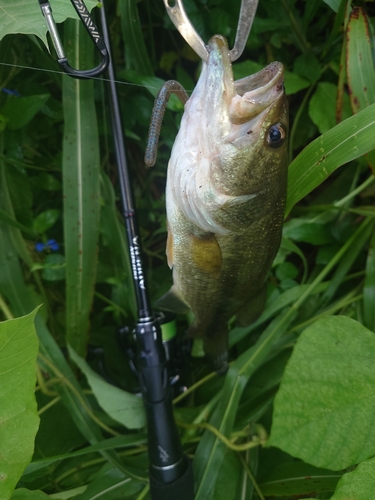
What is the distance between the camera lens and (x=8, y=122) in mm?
1257

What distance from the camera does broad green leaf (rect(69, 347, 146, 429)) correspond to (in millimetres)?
1265

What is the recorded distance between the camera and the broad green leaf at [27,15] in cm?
80

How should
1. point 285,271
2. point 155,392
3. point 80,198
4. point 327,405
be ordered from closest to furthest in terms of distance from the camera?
point 327,405 → point 155,392 → point 80,198 → point 285,271

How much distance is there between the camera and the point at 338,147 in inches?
39.9

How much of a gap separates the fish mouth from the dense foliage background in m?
0.38

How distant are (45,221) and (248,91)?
923mm

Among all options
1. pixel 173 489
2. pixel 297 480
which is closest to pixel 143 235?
pixel 173 489

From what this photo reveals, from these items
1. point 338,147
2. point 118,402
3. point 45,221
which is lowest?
point 118,402

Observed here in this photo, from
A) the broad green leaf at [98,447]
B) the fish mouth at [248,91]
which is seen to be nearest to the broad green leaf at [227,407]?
the broad green leaf at [98,447]

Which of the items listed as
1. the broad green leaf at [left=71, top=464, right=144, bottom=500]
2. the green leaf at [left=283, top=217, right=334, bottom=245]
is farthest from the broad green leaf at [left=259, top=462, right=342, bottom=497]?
the green leaf at [left=283, top=217, right=334, bottom=245]

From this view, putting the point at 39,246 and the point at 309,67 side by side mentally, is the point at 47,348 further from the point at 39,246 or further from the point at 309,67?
the point at 309,67

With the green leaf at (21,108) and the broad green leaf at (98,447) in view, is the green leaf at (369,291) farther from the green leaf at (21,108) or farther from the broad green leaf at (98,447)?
the green leaf at (21,108)

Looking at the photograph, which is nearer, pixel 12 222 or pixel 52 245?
pixel 12 222

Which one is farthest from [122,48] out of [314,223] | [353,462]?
[353,462]
